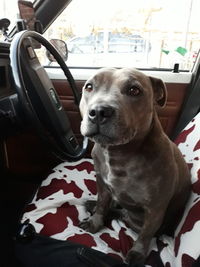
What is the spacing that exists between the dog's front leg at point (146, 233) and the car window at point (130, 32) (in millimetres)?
1278

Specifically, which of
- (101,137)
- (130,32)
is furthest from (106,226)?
(130,32)

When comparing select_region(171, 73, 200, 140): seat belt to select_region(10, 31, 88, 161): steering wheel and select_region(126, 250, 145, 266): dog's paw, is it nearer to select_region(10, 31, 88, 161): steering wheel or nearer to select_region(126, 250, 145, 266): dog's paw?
select_region(10, 31, 88, 161): steering wheel

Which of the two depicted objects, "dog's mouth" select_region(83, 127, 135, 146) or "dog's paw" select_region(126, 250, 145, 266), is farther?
"dog's paw" select_region(126, 250, 145, 266)

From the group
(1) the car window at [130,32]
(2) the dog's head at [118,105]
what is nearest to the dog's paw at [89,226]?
(2) the dog's head at [118,105]

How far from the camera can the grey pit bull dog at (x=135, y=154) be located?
41.4 inches

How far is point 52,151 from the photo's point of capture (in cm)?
122

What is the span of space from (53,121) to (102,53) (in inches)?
44.1

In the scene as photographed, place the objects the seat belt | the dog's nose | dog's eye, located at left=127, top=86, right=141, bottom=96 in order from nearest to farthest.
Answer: the dog's nose, dog's eye, located at left=127, top=86, right=141, bottom=96, the seat belt

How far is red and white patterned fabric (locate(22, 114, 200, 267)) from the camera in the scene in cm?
121

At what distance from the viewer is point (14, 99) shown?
4.20 feet

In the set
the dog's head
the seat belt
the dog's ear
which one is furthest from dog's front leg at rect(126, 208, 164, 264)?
the seat belt

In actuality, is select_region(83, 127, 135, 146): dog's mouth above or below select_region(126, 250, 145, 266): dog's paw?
above

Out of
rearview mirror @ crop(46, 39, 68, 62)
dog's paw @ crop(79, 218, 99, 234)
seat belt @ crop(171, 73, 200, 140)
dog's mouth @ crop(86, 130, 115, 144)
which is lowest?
dog's paw @ crop(79, 218, 99, 234)

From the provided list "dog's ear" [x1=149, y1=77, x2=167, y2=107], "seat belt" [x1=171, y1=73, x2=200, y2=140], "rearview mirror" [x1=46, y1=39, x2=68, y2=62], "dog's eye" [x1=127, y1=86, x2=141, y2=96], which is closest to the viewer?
"dog's eye" [x1=127, y1=86, x2=141, y2=96]
